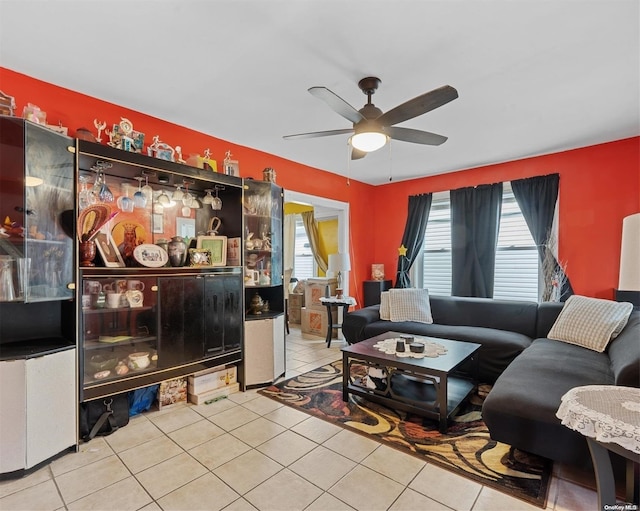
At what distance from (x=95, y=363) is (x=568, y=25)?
3.81 meters

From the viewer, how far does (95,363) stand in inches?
96.1

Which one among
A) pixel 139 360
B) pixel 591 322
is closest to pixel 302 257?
pixel 139 360

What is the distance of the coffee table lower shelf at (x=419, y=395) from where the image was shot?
247 cm

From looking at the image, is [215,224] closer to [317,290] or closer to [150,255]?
[150,255]

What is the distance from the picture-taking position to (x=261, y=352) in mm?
3316

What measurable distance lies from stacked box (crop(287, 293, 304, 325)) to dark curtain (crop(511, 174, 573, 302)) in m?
3.96

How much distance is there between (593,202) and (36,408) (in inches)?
220

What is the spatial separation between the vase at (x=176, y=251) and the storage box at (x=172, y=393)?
1010 millimetres

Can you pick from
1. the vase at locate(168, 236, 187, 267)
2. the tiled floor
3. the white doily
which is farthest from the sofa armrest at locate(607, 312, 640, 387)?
the vase at locate(168, 236, 187, 267)

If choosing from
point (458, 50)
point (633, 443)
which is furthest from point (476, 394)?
point (458, 50)

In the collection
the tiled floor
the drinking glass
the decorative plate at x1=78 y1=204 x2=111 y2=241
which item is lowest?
the tiled floor

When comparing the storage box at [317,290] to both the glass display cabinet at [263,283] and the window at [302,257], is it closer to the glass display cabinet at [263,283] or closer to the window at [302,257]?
the window at [302,257]

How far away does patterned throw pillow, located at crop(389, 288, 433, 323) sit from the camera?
14.0 ft

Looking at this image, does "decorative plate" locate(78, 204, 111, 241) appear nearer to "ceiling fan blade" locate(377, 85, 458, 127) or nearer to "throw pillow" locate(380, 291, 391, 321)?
"ceiling fan blade" locate(377, 85, 458, 127)
